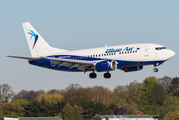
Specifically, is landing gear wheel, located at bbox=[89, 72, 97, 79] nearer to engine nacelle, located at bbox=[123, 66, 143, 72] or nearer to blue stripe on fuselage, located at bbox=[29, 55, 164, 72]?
blue stripe on fuselage, located at bbox=[29, 55, 164, 72]

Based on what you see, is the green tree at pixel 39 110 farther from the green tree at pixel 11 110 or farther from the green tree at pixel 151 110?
the green tree at pixel 151 110

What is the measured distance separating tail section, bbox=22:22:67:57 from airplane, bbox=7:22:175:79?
23 cm

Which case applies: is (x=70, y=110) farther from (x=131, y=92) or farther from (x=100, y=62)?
(x=131, y=92)

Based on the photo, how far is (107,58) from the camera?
2314 inches

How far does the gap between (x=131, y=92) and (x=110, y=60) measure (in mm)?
119266

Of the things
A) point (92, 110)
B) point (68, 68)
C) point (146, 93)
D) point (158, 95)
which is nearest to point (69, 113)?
point (92, 110)

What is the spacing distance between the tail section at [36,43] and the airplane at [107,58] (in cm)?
23

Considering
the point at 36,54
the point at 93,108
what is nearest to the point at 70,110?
the point at 93,108

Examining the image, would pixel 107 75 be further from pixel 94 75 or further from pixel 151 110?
pixel 151 110

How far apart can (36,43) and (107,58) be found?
669 inches

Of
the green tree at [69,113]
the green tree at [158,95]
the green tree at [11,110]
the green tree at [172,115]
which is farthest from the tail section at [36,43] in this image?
the green tree at [158,95]

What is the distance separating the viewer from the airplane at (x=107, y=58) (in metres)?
56.5

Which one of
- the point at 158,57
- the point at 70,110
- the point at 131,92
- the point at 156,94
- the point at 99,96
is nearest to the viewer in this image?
the point at 158,57

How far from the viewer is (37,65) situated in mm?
65625
